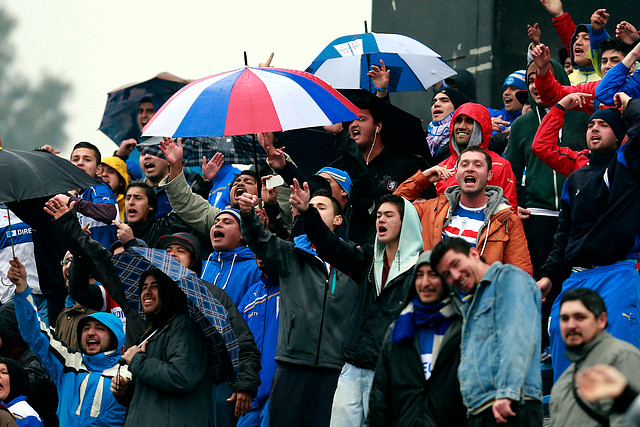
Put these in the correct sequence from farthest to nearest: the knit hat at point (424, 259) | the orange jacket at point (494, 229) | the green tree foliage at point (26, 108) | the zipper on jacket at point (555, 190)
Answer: the green tree foliage at point (26, 108), the zipper on jacket at point (555, 190), the orange jacket at point (494, 229), the knit hat at point (424, 259)

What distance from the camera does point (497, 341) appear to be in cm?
527

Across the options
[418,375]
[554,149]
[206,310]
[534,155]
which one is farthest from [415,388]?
[534,155]

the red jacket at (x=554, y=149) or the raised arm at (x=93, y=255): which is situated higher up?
the red jacket at (x=554, y=149)

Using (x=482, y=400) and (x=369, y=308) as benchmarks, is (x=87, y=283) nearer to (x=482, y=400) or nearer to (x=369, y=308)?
(x=369, y=308)

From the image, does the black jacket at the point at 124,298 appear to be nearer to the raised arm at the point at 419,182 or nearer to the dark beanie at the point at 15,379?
the dark beanie at the point at 15,379

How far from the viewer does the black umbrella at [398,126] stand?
26.0ft

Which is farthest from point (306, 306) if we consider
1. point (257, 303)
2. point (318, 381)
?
point (257, 303)

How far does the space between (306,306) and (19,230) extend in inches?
141

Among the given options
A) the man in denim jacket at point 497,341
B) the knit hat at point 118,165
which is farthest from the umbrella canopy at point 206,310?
the knit hat at point 118,165

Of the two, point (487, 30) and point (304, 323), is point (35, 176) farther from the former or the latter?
point (487, 30)

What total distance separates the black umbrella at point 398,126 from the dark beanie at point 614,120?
1.42 m

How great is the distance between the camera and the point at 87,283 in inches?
323

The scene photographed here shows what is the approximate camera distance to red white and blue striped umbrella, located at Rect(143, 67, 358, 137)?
252 inches

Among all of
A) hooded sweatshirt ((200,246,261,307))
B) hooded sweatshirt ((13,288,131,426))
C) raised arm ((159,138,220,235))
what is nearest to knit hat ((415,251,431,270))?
hooded sweatshirt ((13,288,131,426))
